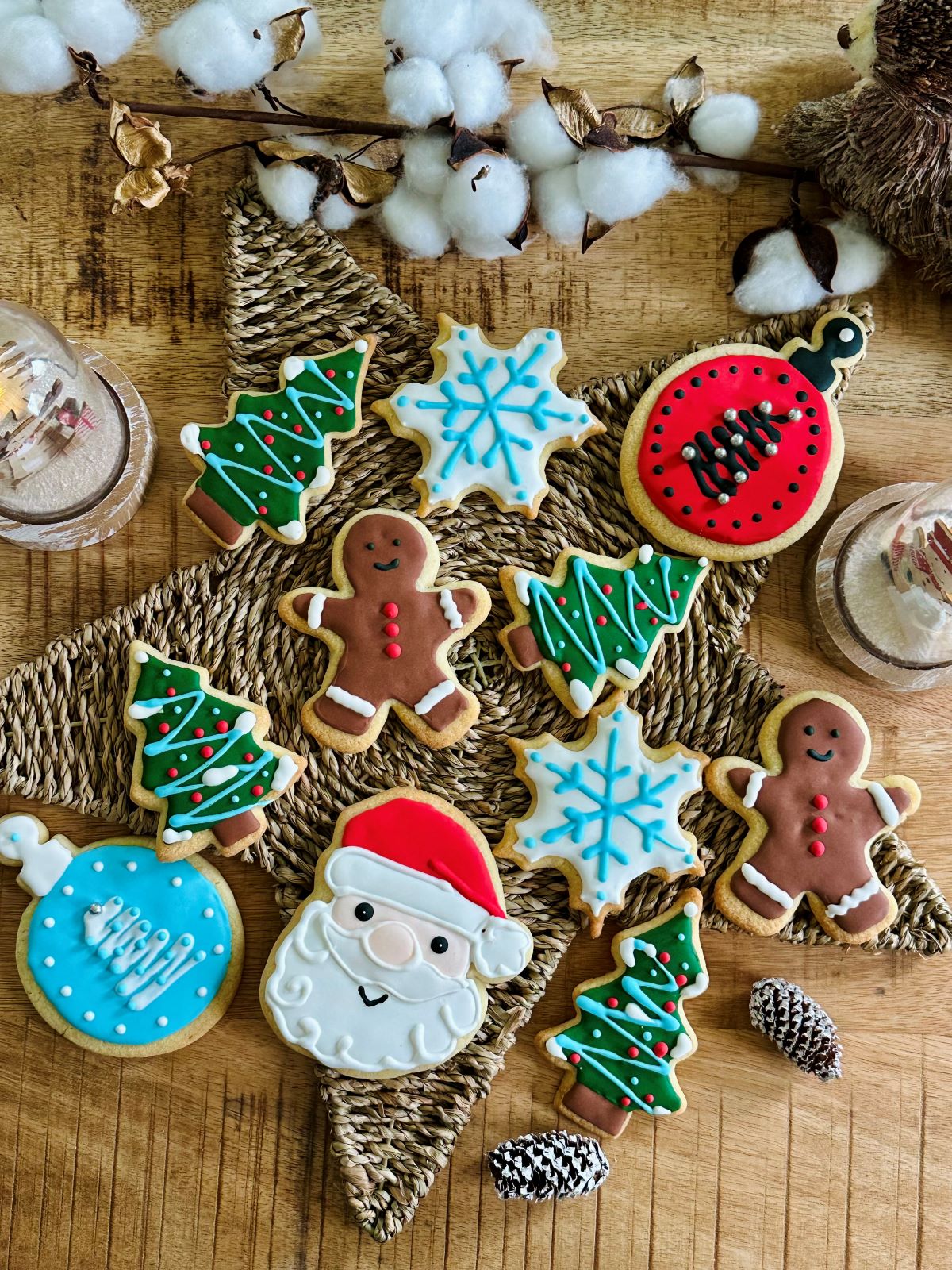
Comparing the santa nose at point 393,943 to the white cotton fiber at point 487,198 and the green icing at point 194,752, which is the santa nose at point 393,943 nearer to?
the green icing at point 194,752

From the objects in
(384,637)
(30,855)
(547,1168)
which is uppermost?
(384,637)

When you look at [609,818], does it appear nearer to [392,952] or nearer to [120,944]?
[392,952]

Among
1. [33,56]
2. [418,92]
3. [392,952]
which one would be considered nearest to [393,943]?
[392,952]

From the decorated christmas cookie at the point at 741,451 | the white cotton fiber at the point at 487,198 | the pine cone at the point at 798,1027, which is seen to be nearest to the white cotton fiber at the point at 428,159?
the white cotton fiber at the point at 487,198

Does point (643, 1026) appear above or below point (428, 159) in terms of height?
below

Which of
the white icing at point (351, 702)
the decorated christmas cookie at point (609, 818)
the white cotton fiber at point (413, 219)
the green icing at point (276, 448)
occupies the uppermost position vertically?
the white cotton fiber at point (413, 219)

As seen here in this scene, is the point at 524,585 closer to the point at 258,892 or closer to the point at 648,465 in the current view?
the point at 648,465

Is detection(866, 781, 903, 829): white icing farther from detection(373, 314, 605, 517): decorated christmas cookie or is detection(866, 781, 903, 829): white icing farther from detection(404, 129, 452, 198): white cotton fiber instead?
detection(404, 129, 452, 198): white cotton fiber
